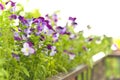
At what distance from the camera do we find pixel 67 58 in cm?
289

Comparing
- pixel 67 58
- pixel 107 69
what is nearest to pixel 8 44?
pixel 67 58

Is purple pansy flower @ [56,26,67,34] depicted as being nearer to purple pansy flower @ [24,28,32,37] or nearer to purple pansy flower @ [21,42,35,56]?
purple pansy flower @ [24,28,32,37]

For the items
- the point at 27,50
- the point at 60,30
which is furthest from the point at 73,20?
the point at 27,50

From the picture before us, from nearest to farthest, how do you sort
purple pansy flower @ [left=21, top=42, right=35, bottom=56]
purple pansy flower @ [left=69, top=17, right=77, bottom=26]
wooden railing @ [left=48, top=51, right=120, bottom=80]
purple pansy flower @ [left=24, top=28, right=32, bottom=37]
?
purple pansy flower @ [left=21, top=42, right=35, bottom=56] < purple pansy flower @ [left=24, top=28, right=32, bottom=37] < wooden railing @ [left=48, top=51, right=120, bottom=80] < purple pansy flower @ [left=69, top=17, right=77, bottom=26]

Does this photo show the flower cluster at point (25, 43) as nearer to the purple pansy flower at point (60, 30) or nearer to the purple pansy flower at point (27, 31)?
the purple pansy flower at point (27, 31)

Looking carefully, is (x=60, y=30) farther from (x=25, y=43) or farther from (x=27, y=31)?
(x=25, y=43)

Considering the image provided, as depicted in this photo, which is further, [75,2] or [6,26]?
[75,2]

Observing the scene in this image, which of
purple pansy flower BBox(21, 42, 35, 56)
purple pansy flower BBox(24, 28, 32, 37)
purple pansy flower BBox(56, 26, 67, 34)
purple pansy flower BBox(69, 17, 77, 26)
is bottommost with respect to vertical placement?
purple pansy flower BBox(21, 42, 35, 56)

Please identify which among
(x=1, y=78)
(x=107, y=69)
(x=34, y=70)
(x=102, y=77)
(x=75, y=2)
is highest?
(x=75, y=2)

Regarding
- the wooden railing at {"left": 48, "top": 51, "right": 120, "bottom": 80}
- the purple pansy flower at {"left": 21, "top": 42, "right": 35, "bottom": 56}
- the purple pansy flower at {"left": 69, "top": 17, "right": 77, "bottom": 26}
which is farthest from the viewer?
the purple pansy flower at {"left": 69, "top": 17, "right": 77, "bottom": 26}

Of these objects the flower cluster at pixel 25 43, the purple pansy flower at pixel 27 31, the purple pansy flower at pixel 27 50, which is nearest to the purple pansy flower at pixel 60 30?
the flower cluster at pixel 25 43

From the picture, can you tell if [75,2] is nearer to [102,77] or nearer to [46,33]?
[102,77]

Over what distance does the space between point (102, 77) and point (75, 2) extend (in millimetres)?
1612

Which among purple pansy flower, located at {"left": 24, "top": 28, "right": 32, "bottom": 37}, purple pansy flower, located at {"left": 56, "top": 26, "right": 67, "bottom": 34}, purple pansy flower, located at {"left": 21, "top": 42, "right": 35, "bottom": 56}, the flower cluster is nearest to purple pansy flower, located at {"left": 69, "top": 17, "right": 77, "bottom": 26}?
purple pansy flower, located at {"left": 56, "top": 26, "right": 67, "bottom": 34}
